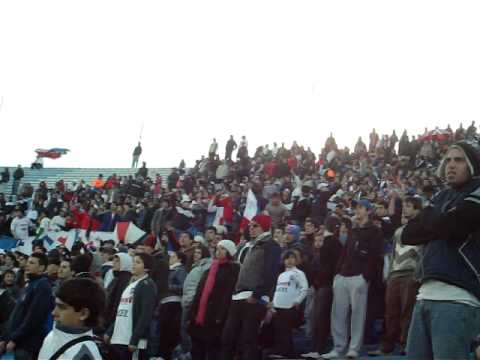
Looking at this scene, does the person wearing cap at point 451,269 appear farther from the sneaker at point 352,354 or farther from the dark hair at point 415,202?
the sneaker at point 352,354

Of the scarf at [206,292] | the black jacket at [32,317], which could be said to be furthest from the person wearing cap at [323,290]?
the black jacket at [32,317]

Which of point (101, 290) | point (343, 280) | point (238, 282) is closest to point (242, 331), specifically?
point (238, 282)

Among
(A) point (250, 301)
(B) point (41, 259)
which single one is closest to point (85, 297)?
(B) point (41, 259)

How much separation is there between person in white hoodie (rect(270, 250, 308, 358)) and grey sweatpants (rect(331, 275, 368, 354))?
583 mm

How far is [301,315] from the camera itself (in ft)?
34.3

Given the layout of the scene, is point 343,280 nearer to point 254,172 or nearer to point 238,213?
point 238,213

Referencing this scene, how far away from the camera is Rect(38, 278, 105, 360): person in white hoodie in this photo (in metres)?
3.74

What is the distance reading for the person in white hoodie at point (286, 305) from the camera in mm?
9188

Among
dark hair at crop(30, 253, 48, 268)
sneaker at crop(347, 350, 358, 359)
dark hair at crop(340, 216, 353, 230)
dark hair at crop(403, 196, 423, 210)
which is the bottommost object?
sneaker at crop(347, 350, 358, 359)

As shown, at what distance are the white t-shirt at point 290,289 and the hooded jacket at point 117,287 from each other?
76.3 inches

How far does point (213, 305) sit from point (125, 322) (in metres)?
1.07

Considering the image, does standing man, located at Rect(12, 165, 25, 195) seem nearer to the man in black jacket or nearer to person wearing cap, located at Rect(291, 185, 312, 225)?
person wearing cap, located at Rect(291, 185, 312, 225)

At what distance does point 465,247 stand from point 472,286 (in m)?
0.21

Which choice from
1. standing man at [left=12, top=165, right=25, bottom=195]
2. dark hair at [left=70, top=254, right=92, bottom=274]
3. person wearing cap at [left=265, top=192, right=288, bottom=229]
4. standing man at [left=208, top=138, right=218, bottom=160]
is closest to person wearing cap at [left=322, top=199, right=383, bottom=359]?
dark hair at [left=70, top=254, right=92, bottom=274]
